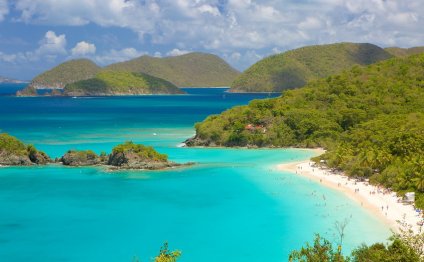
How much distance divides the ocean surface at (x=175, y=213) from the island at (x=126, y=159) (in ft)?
6.76

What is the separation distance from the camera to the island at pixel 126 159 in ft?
209

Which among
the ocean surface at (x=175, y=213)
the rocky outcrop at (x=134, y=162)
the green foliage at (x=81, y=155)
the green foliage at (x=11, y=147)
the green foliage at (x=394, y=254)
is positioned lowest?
the ocean surface at (x=175, y=213)

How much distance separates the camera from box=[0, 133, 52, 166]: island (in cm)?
6588

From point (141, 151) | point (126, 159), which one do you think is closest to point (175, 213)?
point (126, 159)

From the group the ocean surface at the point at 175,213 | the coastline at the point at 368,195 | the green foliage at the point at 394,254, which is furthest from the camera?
the coastline at the point at 368,195

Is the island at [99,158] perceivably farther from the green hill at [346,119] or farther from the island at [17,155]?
the green hill at [346,119]

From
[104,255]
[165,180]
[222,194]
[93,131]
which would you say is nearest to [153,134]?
[93,131]

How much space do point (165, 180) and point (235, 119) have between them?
3335 cm

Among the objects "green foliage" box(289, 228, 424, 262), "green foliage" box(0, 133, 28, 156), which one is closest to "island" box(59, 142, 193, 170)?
"green foliage" box(0, 133, 28, 156)

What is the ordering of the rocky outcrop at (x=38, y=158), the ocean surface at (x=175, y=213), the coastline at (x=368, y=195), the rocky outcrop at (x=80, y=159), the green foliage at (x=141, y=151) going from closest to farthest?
the ocean surface at (x=175, y=213) < the coastline at (x=368, y=195) < the green foliage at (x=141, y=151) < the rocky outcrop at (x=80, y=159) < the rocky outcrop at (x=38, y=158)

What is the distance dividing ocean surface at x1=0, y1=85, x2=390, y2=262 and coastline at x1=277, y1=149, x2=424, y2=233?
1071 mm

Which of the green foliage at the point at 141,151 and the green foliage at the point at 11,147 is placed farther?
the green foliage at the point at 11,147

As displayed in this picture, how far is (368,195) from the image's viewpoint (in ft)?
154

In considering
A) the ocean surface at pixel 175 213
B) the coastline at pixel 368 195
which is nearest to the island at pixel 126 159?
the ocean surface at pixel 175 213
